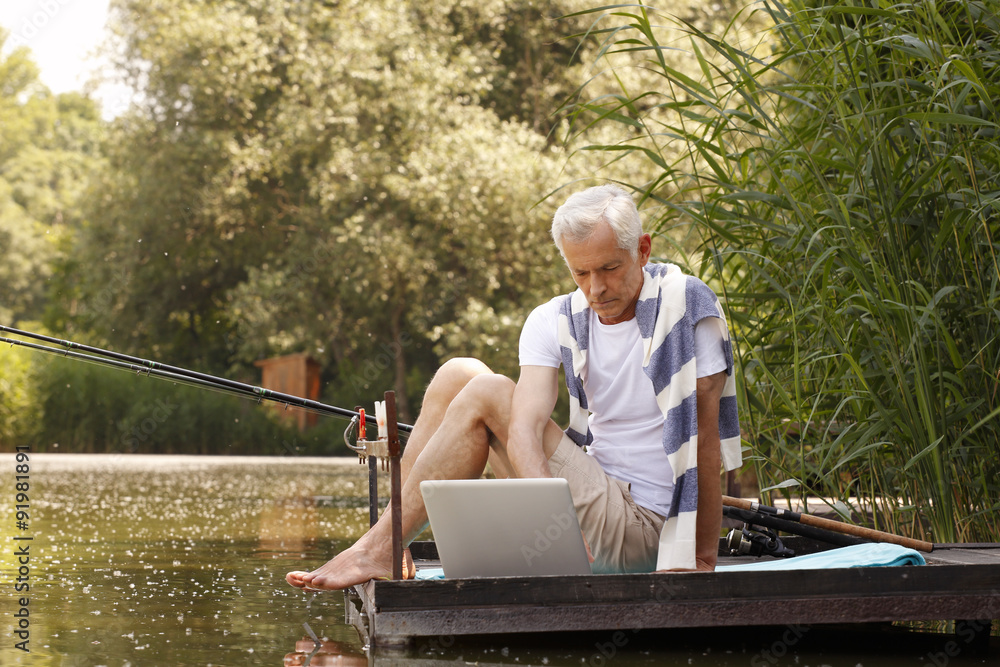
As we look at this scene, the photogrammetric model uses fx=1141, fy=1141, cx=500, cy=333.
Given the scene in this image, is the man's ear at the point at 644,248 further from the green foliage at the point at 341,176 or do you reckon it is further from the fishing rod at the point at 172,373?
the green foliage at the point at 341,176

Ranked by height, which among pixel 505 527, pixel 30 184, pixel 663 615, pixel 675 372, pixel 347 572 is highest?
pixel 30 184

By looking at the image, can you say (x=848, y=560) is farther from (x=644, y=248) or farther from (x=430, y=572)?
(x=430, y=572)

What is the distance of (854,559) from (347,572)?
4.66 feet

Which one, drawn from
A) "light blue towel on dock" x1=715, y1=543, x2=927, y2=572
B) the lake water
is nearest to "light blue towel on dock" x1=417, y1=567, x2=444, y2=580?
the lake water

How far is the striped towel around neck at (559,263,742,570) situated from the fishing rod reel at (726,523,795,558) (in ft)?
2.40

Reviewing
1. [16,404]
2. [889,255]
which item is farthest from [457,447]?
[16,404]

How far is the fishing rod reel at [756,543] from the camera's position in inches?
148

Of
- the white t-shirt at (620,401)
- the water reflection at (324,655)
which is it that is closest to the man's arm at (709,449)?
the white t-shirt at (620,401)

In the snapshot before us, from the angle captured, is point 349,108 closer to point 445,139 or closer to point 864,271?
point 445,139

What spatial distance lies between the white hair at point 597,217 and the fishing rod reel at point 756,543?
4.26 feet

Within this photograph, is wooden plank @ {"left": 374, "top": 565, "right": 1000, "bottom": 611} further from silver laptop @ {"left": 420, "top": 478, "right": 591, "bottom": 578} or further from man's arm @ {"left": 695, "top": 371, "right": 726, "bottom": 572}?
man's arm @ {"left": 695, "top": 371, "right": 726, "bottom": 572}

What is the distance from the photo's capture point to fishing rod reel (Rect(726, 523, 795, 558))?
3.77 m

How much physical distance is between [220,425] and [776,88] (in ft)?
57.9

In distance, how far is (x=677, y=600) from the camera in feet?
9.34
